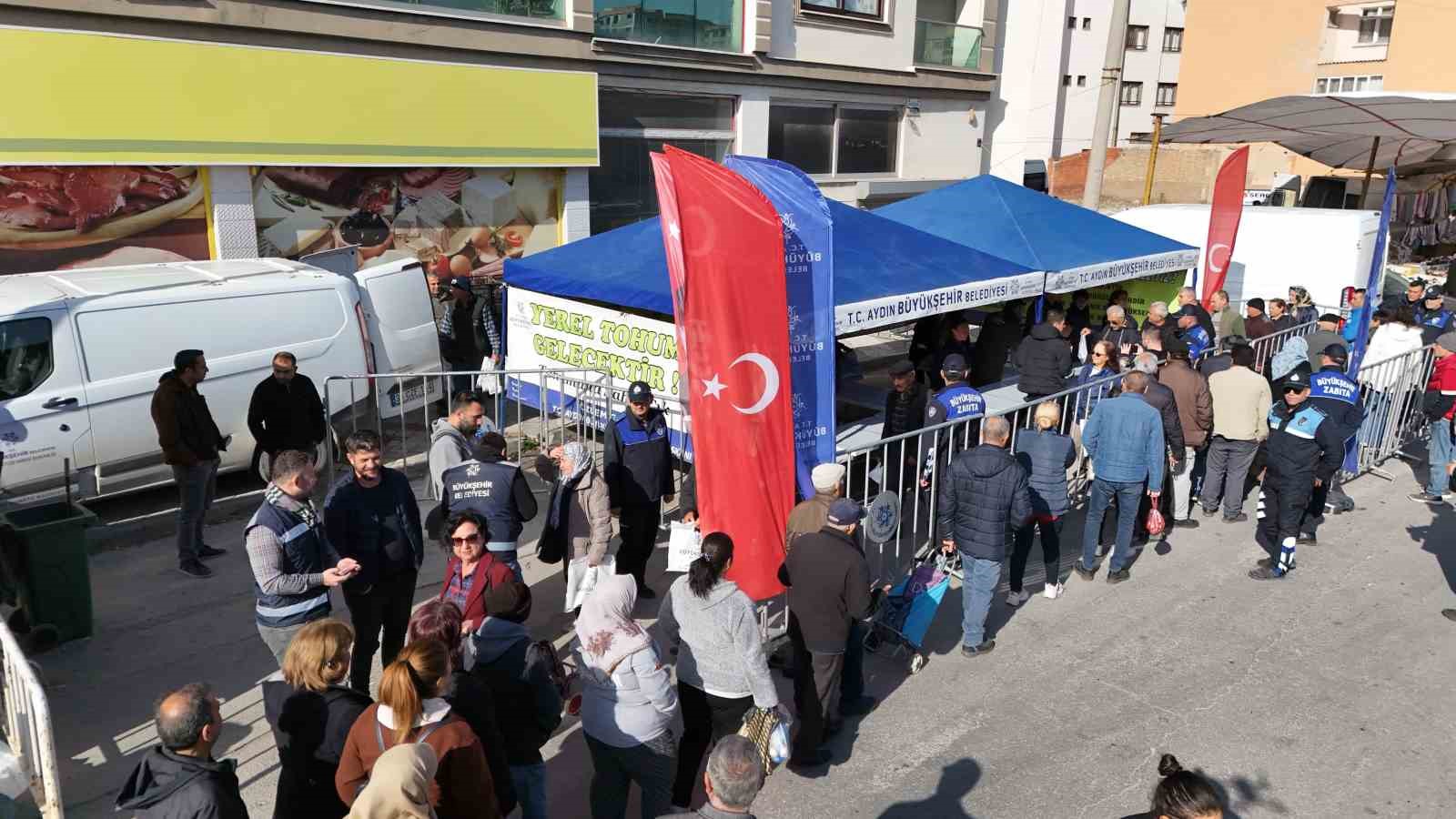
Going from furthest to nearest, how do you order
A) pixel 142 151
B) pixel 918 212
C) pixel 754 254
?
1. pixel 918 212
2. pixel 142 151
3. pixel 754 254

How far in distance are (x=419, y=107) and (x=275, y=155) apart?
78.4 inches

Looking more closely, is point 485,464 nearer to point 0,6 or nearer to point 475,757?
point 475,757

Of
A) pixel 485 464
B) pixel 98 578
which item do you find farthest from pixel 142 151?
pixel 485 464

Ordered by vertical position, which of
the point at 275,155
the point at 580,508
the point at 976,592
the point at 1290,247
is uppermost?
the point at 275,155

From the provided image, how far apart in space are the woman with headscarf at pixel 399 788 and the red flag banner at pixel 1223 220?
12.8 meters

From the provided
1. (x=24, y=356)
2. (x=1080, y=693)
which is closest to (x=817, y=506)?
(x=1080, y=693)

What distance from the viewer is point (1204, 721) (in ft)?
19.7

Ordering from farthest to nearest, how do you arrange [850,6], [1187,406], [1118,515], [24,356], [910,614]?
[850,6]
[1187,406]
[1118,515]
[24,356]
[910,614]

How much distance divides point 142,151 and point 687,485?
7789 mm

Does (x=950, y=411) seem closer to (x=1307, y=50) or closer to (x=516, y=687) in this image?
(x=516, y=687)

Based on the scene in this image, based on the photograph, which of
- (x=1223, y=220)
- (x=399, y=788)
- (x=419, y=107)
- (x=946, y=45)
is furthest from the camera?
(x=946, y=45)

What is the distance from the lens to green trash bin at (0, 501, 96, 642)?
6.10 m

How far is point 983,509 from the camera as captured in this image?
6.46 meters

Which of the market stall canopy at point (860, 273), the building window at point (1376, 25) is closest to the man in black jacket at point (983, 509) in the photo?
the market stall canopy at point (860, 273)
